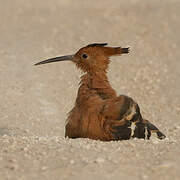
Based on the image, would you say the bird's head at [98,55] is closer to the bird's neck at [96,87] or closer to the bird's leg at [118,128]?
the bird's neck at [96,87]

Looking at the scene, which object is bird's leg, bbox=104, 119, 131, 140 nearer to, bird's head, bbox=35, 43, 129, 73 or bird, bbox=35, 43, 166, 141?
bird, bbox=35, 43, 166, 141

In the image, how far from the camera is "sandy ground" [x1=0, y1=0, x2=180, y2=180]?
4988mm

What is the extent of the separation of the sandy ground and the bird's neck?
664 millimetres

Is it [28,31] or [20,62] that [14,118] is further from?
[28,31]

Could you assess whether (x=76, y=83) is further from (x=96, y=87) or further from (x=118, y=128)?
(x=118, y=128)

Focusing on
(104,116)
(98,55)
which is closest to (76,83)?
(98,55)

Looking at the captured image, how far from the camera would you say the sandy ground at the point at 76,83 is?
4988 millimetres

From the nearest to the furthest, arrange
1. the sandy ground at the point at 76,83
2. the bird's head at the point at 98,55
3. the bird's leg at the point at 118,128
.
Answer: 1. the sandy ground at the point at 76,83
2. the bird's leg at the point at 118,128
3. the bird's head at the point at 98,55

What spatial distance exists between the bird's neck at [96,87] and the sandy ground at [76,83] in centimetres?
66

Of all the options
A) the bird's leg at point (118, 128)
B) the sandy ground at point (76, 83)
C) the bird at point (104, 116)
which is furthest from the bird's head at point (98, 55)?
the sandy ground at point (76, 83)

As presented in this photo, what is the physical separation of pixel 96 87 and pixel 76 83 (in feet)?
13.0

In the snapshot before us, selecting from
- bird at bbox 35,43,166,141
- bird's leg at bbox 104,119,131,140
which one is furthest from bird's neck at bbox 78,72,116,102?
bird's leg at bbox 104,119,131,140

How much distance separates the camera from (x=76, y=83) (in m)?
10.5

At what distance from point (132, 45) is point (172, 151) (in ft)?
22.6
